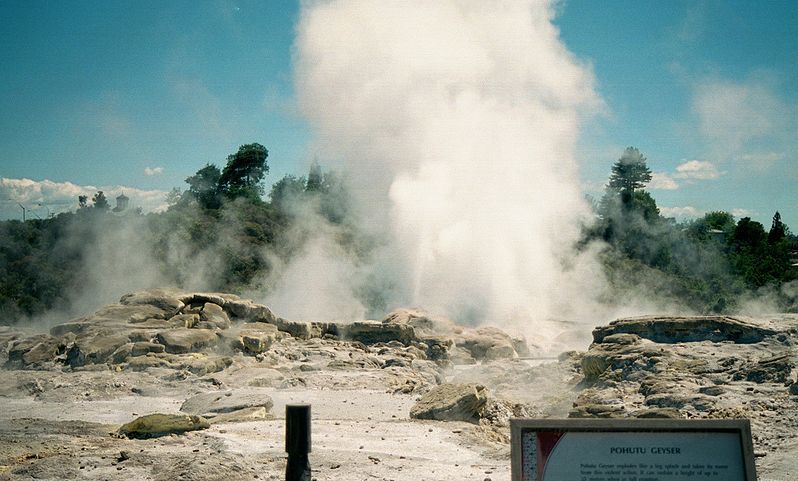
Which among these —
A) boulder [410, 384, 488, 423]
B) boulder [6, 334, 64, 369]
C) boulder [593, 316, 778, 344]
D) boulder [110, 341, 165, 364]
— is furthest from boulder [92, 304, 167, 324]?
boulder [593, 316, 778, 344]

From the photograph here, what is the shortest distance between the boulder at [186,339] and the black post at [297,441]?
10685mm

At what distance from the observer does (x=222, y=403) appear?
885 centimetres

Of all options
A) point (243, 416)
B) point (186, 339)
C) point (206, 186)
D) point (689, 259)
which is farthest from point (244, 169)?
point (243, 416)

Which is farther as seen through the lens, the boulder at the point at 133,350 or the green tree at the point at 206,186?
the green tree at the point at 206,186

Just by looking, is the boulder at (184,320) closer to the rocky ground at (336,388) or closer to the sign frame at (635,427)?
the rocky ground at (336,388)

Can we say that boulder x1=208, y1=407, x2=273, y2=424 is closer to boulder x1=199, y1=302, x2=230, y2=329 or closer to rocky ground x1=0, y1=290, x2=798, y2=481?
rocky ground x1=0, y1=290, x2=798, y2=481

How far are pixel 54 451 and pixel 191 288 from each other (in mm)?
23765

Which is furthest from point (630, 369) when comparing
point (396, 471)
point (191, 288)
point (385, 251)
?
point (191, 288)

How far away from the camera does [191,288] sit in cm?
2912

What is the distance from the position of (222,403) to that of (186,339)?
213 inches

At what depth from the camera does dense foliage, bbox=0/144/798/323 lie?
28.2m

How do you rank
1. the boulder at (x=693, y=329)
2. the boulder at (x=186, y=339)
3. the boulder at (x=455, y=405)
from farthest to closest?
Answer: the boulder at (x=186, y=339) < the boulder at (x=693, y=329) < the boulder at (x=455, y=405)

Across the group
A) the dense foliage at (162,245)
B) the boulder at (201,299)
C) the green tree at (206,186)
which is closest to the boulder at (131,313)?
the boulder at (201,299)

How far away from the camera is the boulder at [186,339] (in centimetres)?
1355
